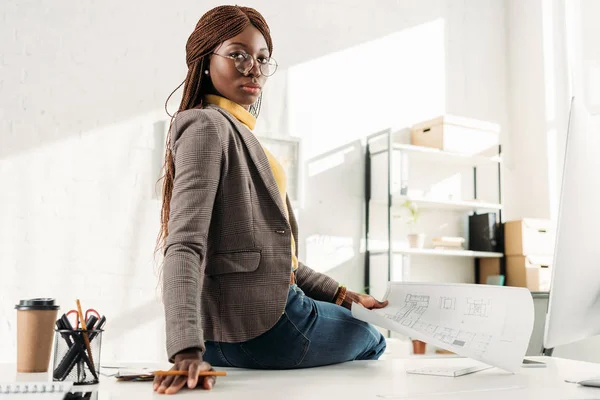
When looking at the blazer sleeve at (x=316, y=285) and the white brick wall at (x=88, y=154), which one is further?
the white brick wall at (x=88, y=154)

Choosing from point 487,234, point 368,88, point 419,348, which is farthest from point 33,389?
point 487,234

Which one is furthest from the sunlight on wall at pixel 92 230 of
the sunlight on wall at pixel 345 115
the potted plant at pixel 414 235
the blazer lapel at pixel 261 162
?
the blazer lapel at pixel 261 162

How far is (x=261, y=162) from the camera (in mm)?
1343

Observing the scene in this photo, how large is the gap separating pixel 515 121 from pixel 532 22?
0.70m

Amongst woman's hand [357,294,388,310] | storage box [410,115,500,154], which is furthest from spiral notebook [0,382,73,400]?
storage box [410,115,500,154]

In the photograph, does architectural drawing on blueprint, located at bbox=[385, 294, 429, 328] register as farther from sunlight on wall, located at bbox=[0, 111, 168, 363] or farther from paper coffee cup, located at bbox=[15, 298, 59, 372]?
sunlight on wall, located at bbox=[0, 111, 168, 363]

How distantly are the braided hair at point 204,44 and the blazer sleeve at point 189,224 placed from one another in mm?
203

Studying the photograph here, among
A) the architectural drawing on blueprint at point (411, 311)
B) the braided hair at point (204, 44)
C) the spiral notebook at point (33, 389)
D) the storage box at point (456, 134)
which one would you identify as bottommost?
the spiral notebook at point (33, 389)

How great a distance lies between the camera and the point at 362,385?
107 cm

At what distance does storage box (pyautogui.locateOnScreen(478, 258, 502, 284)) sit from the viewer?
3971 mm

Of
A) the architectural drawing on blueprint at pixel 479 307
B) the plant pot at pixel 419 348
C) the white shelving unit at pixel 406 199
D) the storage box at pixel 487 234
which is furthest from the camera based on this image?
the storage box at pixel 487 234

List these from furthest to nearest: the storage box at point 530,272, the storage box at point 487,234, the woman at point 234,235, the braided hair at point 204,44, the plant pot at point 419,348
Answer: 1. the storage box at point 487,234
2. the storage box at point 530,272
3. the plant pot at point 419,348
4. the braided hair at point 204,44
5. the woman at point 234,235

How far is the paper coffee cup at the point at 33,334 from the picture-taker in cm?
125

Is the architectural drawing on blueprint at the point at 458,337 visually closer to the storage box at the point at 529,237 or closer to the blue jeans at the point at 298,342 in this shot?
the blue jeans at the point at 298,342
